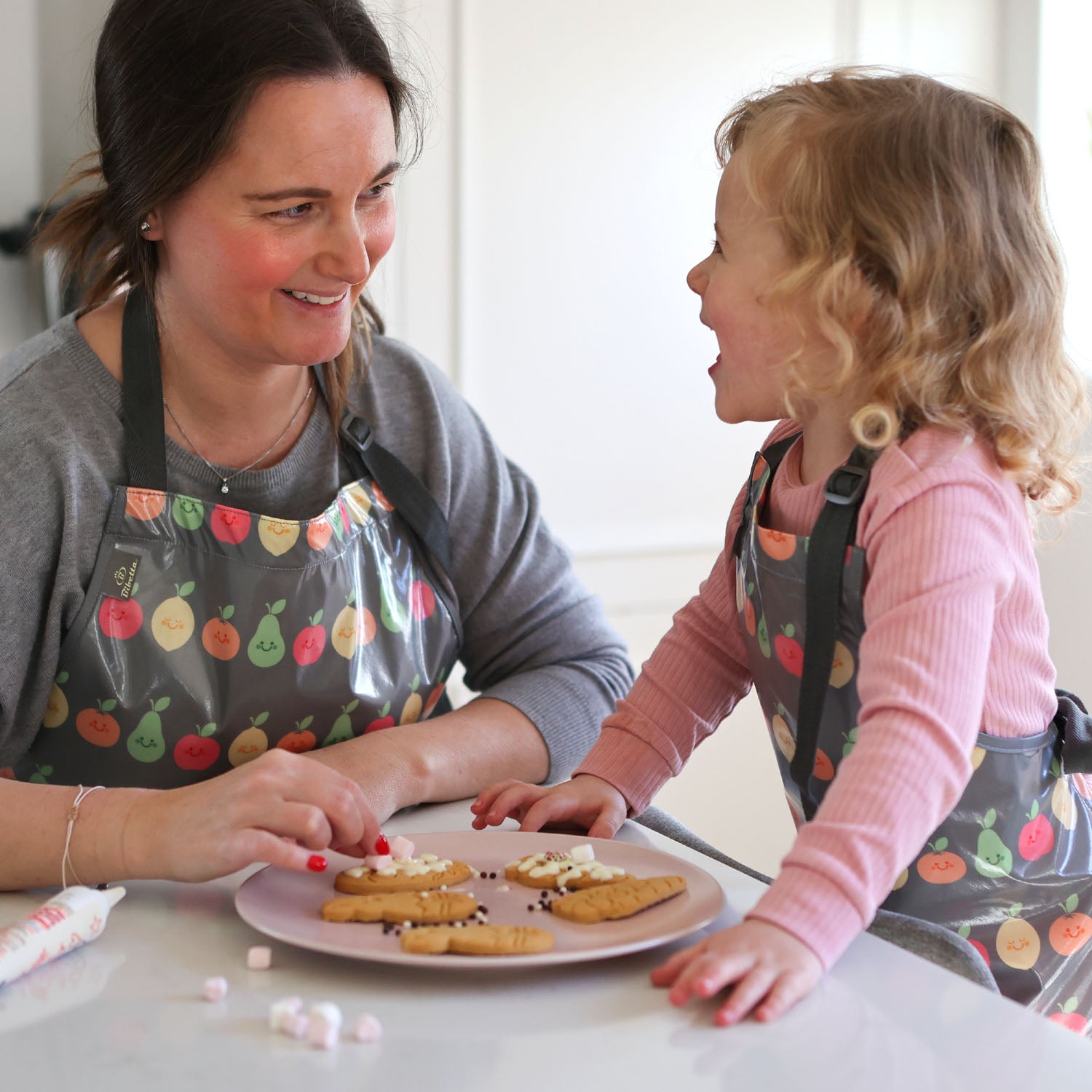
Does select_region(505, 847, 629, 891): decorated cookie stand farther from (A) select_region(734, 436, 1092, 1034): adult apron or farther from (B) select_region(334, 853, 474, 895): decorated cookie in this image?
(A) select_region(734, 436, 1092, 1034): adult apron

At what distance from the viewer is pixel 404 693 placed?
128 cm

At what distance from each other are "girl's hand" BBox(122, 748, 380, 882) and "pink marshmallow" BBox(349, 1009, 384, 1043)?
0.60 feet

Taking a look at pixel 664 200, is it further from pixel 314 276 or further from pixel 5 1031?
pixel 5 1031

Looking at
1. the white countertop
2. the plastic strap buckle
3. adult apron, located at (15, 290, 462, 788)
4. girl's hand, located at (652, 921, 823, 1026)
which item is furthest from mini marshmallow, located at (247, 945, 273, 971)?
the plastic strap buckle

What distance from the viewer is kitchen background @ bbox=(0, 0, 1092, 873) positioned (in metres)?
2.50

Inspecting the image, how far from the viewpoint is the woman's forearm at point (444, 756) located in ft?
3.63

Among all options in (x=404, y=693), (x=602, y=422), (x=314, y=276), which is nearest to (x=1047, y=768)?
(x=404, y=693)

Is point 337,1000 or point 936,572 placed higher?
point 936,572

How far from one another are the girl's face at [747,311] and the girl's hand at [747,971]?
477 mm

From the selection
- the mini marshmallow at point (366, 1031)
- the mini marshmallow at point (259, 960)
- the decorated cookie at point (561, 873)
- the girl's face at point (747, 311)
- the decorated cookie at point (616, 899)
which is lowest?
the decorated cookie at point (561, 873)

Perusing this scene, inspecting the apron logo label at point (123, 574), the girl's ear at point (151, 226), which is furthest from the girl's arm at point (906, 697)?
the girl's ear at point (151, 226)

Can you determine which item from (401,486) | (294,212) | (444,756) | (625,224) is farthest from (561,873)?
(625,224)

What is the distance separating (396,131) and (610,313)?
147cm

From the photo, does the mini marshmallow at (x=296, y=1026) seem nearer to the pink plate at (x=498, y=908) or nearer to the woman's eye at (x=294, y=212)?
the pink plate at (x=498, y=908)
